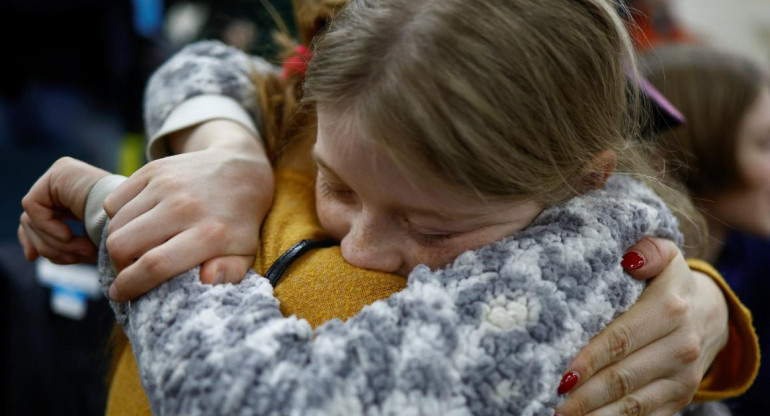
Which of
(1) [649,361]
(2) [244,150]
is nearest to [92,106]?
(2) [244,150]

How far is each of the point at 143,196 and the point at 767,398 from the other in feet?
3.36

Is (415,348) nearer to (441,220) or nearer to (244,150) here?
(441,220)

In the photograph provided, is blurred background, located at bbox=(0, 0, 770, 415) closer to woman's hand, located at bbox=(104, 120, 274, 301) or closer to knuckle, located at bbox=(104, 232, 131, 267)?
woman's hand, located at bbox=(104, 120, 274, 301)

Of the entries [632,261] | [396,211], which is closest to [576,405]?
[632,261]

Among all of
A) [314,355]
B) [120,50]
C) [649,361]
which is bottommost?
[120,50]

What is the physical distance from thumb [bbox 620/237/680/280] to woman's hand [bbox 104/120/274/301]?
42 cm

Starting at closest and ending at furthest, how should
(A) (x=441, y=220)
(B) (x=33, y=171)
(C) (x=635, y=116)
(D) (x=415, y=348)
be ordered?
(D) (x=415, y=348) → (A) (x=441, y=220) → (C) (x=635, y=116) → (B) (x=33, y=171)

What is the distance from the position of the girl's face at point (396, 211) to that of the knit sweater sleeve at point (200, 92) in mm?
286

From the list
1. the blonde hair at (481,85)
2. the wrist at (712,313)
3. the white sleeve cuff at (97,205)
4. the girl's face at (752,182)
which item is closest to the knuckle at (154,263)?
the white sleeve cuff at (97,205)

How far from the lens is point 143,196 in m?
0.75

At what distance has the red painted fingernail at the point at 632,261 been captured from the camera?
76 cm

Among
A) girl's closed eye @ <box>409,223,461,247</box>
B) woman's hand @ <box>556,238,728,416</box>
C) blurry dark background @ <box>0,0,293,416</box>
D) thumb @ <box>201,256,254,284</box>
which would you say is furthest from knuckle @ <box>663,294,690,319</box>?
blurry dark background @ <box>0,0,293,416</box>

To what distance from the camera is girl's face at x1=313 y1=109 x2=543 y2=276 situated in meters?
0.67

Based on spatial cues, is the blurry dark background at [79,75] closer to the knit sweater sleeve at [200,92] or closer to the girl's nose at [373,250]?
the knit sweater sleeve at [200,92]
